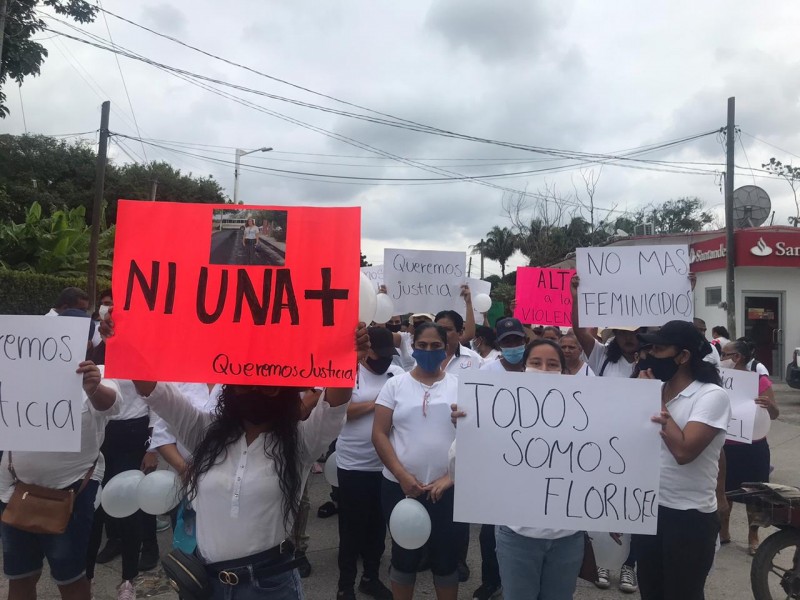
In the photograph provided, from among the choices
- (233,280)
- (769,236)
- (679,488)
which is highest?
(769,236)

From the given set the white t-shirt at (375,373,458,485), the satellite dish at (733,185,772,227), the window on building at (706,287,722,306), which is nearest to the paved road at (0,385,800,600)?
the white t-shirt at (375,373,458,485)

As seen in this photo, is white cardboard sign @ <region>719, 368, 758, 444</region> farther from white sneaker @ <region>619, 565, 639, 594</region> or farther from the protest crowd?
white sneaker @ <region>619, 565, 639, 594</region>

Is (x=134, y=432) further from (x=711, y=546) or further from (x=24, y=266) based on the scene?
(x=24, y=266)

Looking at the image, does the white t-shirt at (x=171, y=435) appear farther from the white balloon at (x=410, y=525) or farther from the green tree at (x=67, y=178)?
the green tree at (x=67, y=178)

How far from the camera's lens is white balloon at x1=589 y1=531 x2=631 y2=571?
3.11 meters

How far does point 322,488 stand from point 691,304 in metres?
4.49

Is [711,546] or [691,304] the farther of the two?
[691,304]

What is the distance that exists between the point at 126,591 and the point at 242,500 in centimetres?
245

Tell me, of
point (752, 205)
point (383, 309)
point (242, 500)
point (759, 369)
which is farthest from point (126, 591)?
point (752, 205)

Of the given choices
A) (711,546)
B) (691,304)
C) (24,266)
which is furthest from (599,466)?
(24,266)

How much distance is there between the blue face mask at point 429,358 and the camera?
3.61m

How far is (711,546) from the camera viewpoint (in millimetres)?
2959

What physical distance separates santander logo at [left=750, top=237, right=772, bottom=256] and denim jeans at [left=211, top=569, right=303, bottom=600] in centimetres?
1990

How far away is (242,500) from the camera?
2320 millimetres
